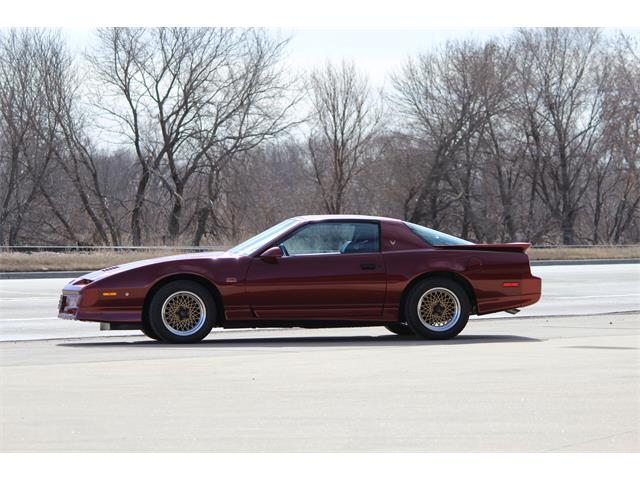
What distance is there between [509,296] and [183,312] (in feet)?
12.1

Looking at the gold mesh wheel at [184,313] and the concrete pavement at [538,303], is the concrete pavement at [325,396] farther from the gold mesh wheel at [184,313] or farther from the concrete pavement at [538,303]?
the concrete pavement at [538,303]

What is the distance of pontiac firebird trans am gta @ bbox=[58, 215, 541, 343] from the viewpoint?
42.2ft

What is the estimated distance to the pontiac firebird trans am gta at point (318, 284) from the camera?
12875 millimetres

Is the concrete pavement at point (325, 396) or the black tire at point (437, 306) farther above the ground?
the black tire at point (437, 306)

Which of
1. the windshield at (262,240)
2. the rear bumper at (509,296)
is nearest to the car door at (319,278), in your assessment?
the windshield at (262,240)

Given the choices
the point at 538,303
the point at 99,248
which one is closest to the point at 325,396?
the point at 538,303

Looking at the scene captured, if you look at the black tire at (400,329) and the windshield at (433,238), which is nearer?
the windshield at (433,238)

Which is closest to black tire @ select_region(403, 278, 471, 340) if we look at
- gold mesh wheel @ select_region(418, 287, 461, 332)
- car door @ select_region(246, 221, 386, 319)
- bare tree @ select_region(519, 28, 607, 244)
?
gold mesh wheel @ select_region(418, 287, 461, 332)

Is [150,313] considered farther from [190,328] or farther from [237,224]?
[237,224]

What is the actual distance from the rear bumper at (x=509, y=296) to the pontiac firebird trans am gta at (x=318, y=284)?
0.04ft

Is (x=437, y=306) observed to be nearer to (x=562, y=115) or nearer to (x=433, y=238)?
(x=433, y=238)

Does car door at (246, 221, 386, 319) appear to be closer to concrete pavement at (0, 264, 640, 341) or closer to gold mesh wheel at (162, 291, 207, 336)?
gold mesh wheel at (162, 291, 207, 336)

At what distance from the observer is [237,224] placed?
153ft

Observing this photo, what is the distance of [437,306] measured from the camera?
13414 millimetres
